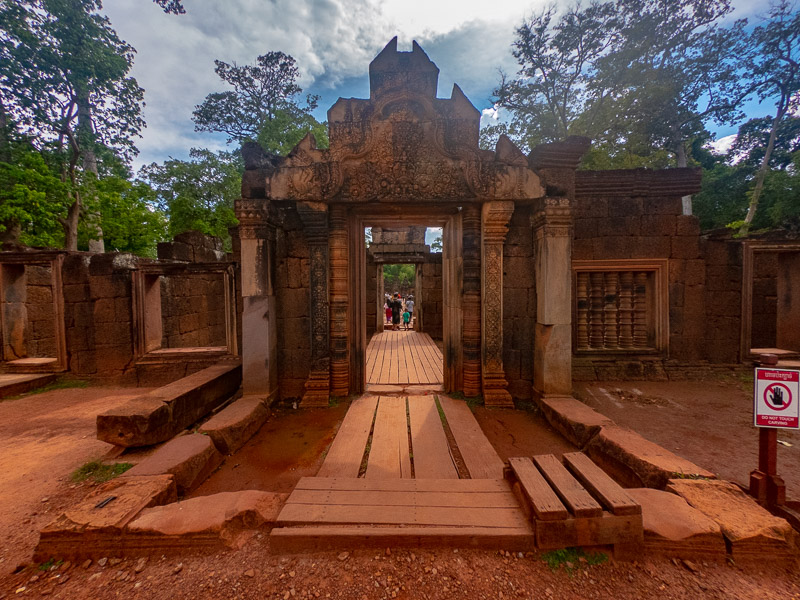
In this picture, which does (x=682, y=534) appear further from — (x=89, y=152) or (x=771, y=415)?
(x=89, y=152)

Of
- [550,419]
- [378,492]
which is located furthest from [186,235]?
[550,419]

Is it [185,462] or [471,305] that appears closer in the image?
[185,462]

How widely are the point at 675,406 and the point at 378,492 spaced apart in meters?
4.39

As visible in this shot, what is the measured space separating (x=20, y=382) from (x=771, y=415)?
9.58m

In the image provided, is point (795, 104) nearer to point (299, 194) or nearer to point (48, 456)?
point (299, 194)

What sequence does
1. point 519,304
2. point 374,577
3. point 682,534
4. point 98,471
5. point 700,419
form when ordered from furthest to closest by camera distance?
point 519,304
point 700,419
point 98,471
point 682,534
point 374,577

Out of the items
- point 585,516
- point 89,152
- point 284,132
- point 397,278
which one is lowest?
point 585,516

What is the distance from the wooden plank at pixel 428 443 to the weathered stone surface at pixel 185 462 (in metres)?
1.85

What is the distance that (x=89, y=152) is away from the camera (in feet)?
48.4

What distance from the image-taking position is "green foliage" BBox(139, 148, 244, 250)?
49.8 feet

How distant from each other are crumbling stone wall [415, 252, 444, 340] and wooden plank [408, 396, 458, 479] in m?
6.04

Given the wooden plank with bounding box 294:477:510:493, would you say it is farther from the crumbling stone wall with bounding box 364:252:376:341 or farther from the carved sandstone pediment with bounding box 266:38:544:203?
the crumbling stone wall with bounding box 364:252:376:341

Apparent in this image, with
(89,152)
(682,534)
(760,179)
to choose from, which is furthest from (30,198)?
(760,179)

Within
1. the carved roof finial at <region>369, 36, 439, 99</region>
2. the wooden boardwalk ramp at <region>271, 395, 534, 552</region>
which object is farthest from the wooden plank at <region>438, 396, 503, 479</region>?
the carved roof finial at <region>369, 36, 439, 99</region>
